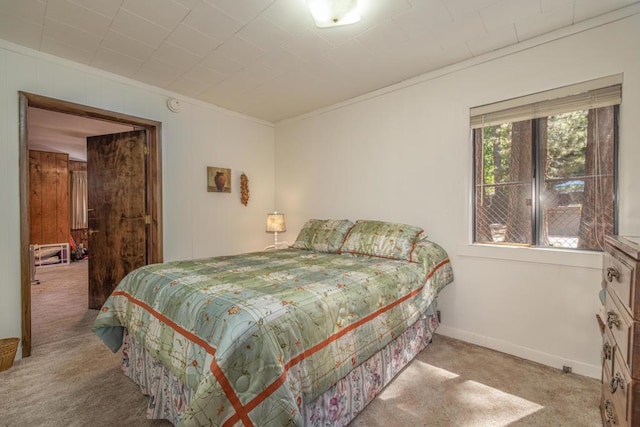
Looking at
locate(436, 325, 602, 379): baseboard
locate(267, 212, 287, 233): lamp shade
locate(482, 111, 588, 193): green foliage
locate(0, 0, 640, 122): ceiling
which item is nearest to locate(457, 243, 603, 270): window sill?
locate(482, 111, 588, 193): green foliage

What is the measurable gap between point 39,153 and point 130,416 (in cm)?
689

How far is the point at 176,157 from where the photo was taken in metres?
3.33

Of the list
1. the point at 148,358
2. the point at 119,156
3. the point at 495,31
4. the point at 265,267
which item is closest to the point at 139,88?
the point at 119,156

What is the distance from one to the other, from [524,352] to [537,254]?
787mm

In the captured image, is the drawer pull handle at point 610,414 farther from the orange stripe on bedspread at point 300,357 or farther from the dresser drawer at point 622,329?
the orange stripe on bedspread at point 300,357

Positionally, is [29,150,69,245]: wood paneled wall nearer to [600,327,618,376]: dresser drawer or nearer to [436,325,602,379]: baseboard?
[436,325,602,379]: baseboard

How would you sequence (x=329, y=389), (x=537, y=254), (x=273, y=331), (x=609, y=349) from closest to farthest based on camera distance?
(x=273, y=331) < (x=609, y=349) < (x=329, y=389) < (x=537, y=254)

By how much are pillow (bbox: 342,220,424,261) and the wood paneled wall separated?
6718mm

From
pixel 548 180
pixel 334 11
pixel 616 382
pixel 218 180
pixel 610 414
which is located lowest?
pixel 610 414

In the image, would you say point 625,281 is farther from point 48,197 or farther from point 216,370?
point 48,197

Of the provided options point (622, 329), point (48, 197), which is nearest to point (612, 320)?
point (622, 329)

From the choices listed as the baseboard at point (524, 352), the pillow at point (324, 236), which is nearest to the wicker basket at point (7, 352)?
the pillow at point (324, 236)

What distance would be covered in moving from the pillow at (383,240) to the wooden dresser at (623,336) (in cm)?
131

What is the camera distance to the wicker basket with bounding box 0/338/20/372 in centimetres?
210
